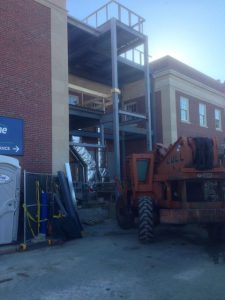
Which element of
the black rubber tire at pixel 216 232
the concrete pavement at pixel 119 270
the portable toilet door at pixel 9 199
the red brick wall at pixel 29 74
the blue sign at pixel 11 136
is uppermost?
the red brick wall at pixel 29 74

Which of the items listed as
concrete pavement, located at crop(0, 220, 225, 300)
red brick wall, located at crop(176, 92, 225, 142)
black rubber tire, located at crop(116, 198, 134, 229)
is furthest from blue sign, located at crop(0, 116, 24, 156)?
red brick wall, located at crop(176, 92, 225, 142)

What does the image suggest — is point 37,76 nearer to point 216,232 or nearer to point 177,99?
point 216,232

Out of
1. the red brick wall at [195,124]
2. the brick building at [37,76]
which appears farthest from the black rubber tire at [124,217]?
the red brick wall at [195,124]

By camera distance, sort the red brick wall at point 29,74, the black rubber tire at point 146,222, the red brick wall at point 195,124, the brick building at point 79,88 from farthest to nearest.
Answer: the red brick wall at point 195,124 → the brick building at point 79,88 → the red brick wall at point 29,74 → the black rubber tire at point 146,222

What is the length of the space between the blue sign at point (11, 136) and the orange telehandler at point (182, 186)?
12.4 ft

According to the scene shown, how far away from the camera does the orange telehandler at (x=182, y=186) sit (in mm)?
8555

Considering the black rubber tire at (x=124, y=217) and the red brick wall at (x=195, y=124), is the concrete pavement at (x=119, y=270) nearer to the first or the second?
the black rubber tire at (x=124, y=217)

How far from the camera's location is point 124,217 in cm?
1202

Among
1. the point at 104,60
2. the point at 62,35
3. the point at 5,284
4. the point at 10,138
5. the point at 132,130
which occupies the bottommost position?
the point at 5,284

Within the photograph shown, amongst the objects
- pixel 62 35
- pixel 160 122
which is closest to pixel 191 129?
pixel 160 122

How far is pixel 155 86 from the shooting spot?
23016 mm

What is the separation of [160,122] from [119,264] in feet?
52.8

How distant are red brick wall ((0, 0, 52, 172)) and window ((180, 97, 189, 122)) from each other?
12.8m

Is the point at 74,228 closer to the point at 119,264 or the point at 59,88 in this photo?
the point at 119,264
